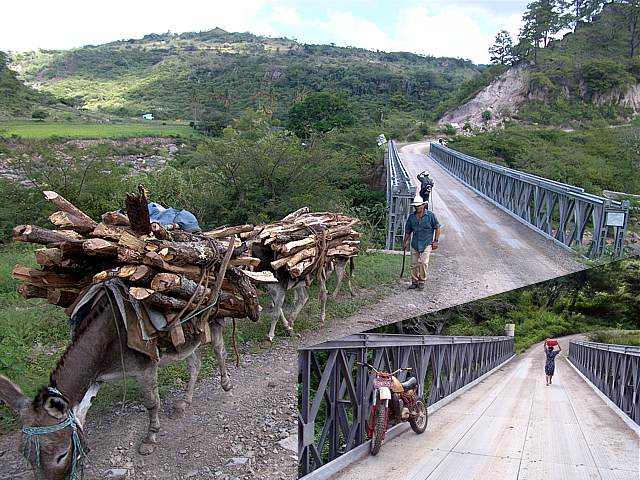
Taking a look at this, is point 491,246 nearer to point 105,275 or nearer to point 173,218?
point 173,218

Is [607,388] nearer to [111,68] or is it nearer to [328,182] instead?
[328,182]

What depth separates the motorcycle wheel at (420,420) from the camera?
1.94 meters

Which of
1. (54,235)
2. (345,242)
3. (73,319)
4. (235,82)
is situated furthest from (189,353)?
(235,82)

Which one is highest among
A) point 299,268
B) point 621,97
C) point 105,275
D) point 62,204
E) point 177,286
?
point 621,97

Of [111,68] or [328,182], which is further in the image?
[111,68]

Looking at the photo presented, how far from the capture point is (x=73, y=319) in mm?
4238

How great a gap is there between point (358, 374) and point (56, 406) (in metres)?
2.37

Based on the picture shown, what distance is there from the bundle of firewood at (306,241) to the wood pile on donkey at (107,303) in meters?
2.40

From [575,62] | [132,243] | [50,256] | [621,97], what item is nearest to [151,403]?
[50,256]

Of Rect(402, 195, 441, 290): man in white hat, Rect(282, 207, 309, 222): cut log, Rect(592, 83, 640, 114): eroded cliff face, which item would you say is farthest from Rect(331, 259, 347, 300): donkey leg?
Rect(592, 83, 640, 114): eroded cliff face

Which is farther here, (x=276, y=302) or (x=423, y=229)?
(x=423, y=229)

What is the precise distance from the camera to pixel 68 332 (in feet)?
22.6

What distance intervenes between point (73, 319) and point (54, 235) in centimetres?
81

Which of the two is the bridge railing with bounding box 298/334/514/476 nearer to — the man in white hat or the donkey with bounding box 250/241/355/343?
the donkey with bounding box 250/241/355/343
